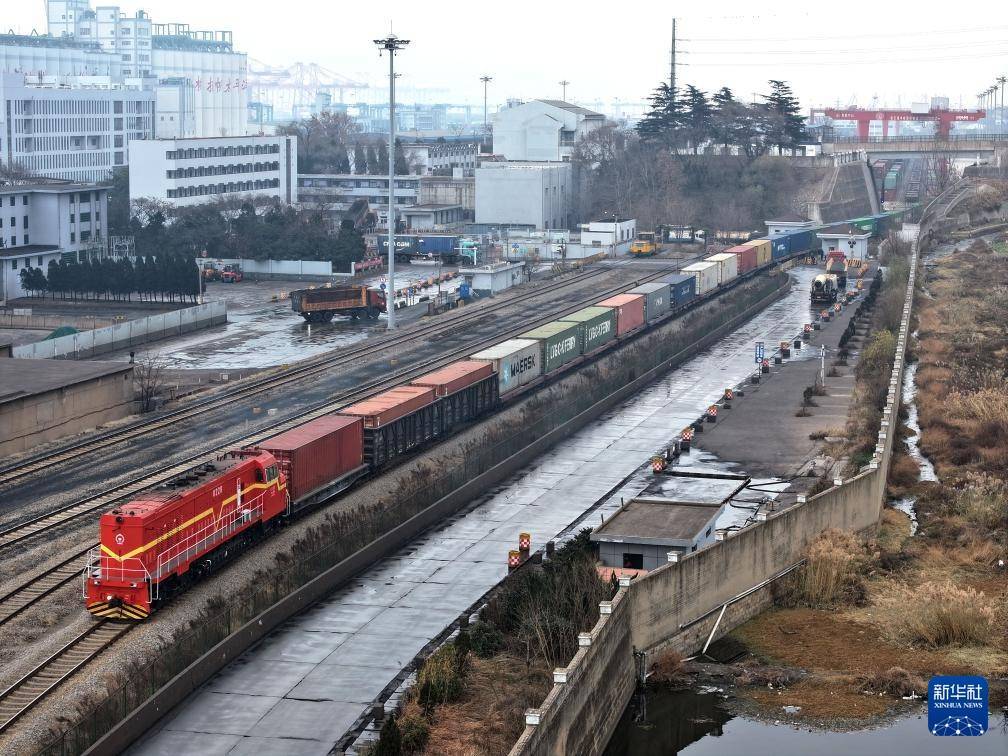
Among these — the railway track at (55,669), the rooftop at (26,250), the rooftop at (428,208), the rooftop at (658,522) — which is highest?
the rooftop at (428,208)

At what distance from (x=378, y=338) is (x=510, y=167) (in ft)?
215

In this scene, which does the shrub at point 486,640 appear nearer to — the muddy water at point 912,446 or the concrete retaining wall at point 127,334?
the muddy water at point 912,446

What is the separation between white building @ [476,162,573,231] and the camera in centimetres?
14650

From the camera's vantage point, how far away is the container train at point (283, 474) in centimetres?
3572

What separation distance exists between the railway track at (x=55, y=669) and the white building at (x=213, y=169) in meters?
112

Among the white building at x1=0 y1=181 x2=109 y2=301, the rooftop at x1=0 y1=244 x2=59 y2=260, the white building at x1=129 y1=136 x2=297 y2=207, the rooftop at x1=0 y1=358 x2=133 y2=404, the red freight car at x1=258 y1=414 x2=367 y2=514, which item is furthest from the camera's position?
the white building at x1=129 y1=136 x2=297 y2=207

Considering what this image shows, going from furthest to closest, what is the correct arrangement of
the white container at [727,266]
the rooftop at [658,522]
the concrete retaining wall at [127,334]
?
the white container at [727,266] → the concrete retaining wall at [127,334] → the rooftop at [658,522]

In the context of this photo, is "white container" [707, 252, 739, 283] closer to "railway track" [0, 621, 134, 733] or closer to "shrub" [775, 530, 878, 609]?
"shrub" [775, 530, 878, 609]

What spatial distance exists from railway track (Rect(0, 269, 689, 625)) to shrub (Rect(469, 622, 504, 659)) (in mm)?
11424

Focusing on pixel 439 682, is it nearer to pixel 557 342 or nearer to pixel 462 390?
pixel 462 390

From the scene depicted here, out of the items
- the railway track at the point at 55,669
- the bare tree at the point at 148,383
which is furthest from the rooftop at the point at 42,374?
the railway track at the point at 55,669

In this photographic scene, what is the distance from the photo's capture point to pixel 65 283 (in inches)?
4124

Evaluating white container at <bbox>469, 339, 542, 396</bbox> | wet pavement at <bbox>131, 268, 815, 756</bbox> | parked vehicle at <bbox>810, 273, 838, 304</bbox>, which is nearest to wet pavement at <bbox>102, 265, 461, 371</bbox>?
white container at <bbox>469, 339, 542, 396</bbox>

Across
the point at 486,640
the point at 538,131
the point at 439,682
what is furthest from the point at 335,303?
the point at 538,131
